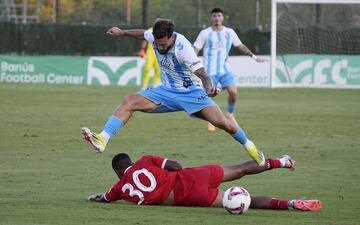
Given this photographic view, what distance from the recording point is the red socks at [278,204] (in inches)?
433

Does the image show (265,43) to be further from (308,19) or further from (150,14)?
(150,14)

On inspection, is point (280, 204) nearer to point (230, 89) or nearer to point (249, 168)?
point (249, 168)

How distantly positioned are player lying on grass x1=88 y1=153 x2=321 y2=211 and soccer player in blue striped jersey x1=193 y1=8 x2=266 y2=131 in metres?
11.3

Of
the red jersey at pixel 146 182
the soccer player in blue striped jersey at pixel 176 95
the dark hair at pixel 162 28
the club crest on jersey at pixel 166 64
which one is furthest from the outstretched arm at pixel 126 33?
the red jersey at pixel 146 182

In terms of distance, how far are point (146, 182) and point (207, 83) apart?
2694 millimetres

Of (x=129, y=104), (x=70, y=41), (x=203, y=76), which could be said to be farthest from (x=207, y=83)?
(x=70, y=41)

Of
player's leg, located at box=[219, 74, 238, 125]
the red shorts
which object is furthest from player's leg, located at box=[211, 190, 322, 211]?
player's leg, located at box=[219, 74, 238, 125]

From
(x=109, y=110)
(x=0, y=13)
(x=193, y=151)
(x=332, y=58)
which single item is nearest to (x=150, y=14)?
(x=0, y=13)

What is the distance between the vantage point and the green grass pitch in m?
10.7

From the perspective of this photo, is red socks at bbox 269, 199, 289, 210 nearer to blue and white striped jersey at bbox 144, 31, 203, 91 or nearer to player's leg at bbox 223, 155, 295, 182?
player's leg at bbox 223, 155, 295, 182

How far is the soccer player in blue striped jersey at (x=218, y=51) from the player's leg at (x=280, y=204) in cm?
1126

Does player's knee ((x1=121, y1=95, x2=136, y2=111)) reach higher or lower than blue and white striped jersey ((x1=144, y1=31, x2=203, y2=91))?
lower

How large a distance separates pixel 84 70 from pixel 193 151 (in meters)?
24.8

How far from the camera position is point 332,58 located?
135 feet
